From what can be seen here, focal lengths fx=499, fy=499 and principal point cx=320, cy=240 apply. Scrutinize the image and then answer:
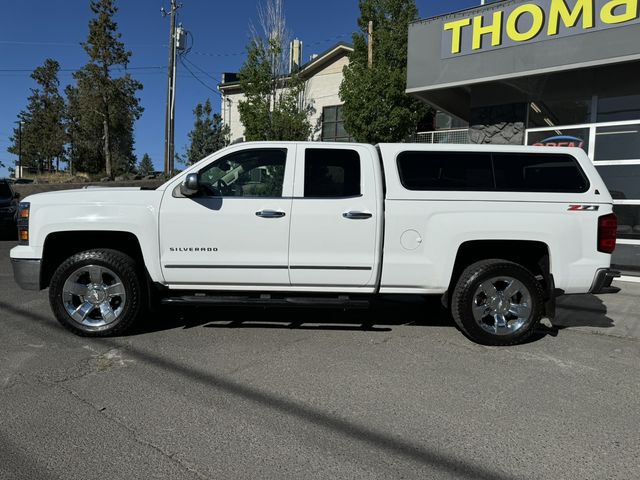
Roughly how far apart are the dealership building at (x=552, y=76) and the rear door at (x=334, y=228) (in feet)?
18.3

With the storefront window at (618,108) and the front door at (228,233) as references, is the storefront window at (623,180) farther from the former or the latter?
the front door at (228,233)

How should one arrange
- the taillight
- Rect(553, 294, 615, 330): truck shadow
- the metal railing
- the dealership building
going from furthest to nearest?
the metal railing < the dealership building < Rect(553, 294, 615, 330): truck shadow < the taillight

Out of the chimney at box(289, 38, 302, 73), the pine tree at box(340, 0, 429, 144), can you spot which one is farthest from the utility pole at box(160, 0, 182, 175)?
the pine tree at box(340, 0, 429, 144)

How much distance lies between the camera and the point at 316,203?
485 cm

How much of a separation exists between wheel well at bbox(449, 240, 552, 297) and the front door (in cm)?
179

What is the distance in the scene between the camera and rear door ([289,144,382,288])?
4809 millimetres

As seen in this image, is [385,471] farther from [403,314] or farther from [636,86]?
[636,86]

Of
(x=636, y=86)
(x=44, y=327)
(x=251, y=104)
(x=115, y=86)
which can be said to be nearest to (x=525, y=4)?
(x=636, y=86)

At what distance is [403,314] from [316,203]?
85.5 inches

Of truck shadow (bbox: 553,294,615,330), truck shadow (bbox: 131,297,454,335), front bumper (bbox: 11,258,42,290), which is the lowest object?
truck shadow (bbox: 131,297,454,335)

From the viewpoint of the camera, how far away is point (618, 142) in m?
9.39

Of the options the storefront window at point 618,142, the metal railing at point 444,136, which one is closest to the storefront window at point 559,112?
the storefront window at point 618,142

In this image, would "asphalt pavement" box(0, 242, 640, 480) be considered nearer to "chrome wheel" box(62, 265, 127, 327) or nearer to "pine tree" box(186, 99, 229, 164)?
"chrome wheel" box(62, 265, 127, 327)

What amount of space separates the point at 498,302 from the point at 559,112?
6857 millimetres
